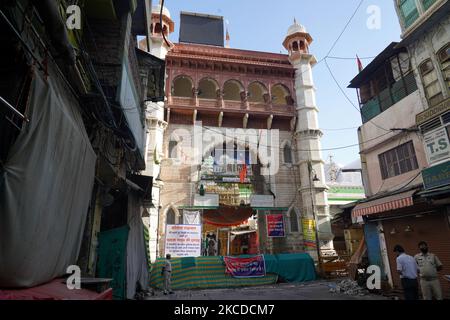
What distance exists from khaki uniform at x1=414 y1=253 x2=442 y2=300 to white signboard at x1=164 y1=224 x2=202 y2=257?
11476mm

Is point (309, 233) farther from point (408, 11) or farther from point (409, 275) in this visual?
point (408, 11)

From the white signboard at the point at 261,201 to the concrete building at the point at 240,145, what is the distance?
0.24 ft

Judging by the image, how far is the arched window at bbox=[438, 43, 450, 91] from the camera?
416 inches

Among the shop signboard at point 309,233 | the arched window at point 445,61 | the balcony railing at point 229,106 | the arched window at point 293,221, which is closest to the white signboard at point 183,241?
the arched window at point 293,221

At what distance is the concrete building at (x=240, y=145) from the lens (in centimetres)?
1895

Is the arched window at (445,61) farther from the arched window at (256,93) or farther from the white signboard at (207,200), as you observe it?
the white signboard at (207,200)

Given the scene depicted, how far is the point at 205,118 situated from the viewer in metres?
21.4

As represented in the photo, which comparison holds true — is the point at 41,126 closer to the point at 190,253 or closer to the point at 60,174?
the point at 60,174

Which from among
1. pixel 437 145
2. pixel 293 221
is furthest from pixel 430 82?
pixel 293 221

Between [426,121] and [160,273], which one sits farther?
[160,273]

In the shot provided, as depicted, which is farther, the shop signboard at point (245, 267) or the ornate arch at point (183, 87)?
the ornate arch at point (183, 87)

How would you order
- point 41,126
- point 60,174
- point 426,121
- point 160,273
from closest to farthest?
point 41,126
point 60,174
point 426,121
point 160,273

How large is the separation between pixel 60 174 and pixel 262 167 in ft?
58.2
